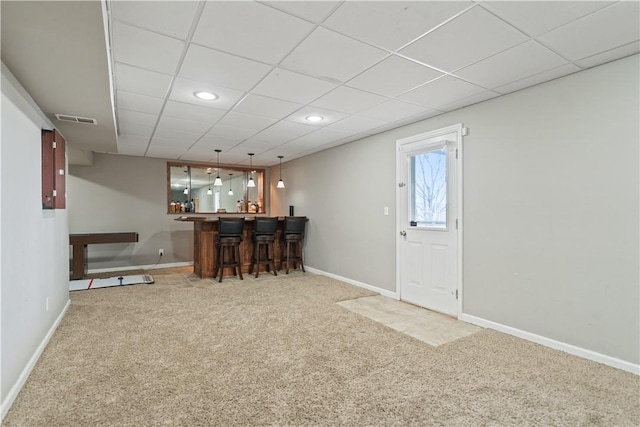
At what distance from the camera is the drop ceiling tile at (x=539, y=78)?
2.58 meters

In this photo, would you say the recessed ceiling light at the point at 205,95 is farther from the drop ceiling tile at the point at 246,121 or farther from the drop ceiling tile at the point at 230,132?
the drop ceiling tile at the point at 230,132

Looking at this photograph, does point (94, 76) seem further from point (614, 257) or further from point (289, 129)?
point (614, 257)

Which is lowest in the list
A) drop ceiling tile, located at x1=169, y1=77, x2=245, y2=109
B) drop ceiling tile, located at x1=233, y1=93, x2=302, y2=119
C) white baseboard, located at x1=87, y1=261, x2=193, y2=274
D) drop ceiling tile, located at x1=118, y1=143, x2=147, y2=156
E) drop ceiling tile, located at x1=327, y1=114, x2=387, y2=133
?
white baseboard, located at x1=87, y1=261, x2=193, y2=274

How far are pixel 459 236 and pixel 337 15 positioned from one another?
2609 millimetres

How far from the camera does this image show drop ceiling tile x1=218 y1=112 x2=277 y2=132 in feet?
12.6

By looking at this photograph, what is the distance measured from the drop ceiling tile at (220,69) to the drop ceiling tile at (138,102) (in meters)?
0.77

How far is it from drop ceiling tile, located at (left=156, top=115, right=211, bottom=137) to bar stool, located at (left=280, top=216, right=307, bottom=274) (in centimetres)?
228

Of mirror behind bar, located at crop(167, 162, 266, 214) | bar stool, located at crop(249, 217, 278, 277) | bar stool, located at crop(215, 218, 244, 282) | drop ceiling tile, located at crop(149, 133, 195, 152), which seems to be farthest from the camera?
mirror behind bar, located at crop(167, 162, 266, 214)

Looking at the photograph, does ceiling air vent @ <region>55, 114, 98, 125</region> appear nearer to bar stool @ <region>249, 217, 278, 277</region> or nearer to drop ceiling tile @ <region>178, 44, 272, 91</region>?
drop ceiling tile @ <region>178, 44, 272, 91</region>

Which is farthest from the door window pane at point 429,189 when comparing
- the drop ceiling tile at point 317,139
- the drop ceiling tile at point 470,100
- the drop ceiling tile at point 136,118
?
the drop ceiling tile at point 136,118

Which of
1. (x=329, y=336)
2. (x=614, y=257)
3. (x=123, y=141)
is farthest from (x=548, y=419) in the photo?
(x=123, y=141)

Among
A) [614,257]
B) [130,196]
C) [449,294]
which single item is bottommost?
[449,294]

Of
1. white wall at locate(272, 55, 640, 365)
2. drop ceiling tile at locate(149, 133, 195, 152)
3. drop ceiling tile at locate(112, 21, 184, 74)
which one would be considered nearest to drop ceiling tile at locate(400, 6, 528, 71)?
white wall at locate(272, 55, 640, 365)

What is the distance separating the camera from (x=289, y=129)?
4.45 m
